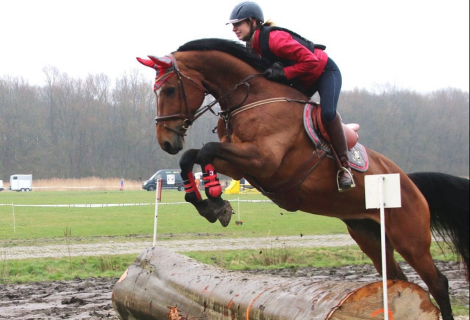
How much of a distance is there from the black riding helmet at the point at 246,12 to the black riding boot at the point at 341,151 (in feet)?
3.23

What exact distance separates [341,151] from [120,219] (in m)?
6.49

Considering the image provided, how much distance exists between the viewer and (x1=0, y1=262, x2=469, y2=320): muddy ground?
191 inches

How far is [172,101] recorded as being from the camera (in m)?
3.93

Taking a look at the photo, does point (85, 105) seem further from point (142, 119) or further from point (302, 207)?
point (302, 207)

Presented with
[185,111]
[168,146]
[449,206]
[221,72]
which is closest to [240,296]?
[168,146]

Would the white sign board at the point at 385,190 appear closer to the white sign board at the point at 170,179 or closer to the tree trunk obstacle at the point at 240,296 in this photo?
the tree trunk obstacle at the point at 240,296

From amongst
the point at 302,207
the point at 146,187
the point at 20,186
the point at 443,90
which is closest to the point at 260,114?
the point at 302,207

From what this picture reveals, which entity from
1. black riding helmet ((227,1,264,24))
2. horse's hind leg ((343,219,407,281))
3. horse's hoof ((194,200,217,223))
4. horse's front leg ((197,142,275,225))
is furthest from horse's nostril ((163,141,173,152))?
horse's hind leg ((343,219,407,281))

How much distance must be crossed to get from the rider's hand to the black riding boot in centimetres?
51

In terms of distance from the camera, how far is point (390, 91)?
3041cm

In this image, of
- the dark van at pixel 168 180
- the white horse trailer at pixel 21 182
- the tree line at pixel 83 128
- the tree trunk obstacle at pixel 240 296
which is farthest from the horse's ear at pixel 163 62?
the dark van at pixel 168 180

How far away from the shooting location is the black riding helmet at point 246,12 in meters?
4.01

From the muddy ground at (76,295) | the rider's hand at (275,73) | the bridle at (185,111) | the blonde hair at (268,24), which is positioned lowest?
the muddy ground at (76,295)

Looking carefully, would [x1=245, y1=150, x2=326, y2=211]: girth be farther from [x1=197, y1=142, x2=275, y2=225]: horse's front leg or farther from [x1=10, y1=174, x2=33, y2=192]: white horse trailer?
[x1=10, y1=174, x2=33, y2=192]: white horse trailer
